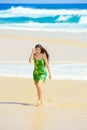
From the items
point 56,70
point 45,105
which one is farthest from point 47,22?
point 45,105

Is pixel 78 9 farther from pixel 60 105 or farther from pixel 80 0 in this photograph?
pixel 60 105

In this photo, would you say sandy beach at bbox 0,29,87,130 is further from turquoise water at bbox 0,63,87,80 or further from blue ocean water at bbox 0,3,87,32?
blue ocean water at bbox 0,3,87,32

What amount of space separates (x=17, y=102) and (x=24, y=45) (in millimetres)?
10335

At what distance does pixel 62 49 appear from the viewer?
18.5 meters

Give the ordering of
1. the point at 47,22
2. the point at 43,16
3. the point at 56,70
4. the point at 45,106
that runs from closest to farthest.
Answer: the point at 45,106, the point at 56,70, the point at 47,22, the point at 43,16

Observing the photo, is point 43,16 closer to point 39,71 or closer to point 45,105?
point 39,71

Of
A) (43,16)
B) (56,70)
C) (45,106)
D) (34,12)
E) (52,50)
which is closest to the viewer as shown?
(45,106)

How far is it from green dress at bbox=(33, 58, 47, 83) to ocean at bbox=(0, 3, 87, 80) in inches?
104

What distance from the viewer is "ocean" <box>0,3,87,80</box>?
1306 centimetres

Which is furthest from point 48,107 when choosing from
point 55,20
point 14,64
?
point 55,20

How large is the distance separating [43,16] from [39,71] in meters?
36.7

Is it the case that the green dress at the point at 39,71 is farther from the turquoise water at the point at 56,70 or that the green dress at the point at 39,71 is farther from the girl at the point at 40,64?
the turquoise water at the point at 56,70

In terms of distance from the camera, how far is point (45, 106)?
29.3 feet

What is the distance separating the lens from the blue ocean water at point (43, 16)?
3831cm
